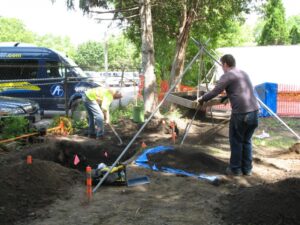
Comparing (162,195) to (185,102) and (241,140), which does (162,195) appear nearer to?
(241,140)

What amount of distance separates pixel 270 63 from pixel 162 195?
2595 cm

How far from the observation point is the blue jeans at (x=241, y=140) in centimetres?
692

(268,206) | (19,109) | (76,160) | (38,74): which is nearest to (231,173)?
(268,206)

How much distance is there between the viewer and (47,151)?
29.3ft

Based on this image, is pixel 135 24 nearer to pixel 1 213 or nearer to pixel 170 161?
pixel 170 161

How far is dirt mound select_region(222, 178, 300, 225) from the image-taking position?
456cm

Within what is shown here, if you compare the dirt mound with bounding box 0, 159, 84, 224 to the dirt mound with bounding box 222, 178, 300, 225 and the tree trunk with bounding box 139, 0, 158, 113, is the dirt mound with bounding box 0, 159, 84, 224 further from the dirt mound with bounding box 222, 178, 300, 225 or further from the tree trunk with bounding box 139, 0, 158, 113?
the tree trunk with bounding box 139, 0, 158, 113

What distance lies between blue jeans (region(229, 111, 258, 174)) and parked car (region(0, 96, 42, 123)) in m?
5.24

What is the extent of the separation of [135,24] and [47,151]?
10397 millimetres

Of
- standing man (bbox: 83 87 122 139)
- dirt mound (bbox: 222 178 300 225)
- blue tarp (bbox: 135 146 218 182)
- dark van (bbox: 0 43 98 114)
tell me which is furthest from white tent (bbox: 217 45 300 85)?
dirt mound (bbox: 222 178 300 225)

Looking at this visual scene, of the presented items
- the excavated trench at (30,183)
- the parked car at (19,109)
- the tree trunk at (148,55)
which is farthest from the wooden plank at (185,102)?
the tree trunk at (148,55)

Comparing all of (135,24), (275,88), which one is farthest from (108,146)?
(135,24)

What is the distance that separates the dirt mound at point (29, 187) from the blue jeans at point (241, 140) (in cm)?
256

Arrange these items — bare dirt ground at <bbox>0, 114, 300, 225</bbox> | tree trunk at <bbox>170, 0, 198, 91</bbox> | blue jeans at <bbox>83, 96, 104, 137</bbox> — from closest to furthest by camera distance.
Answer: bare dirt ground at <bbox>0, 114, 300, 225</bbox> < blue jeans at <bbox>83, 96, 104, 137</bbox> < tree trunk at <bbox>170, 0, 198, 91</bbox>
